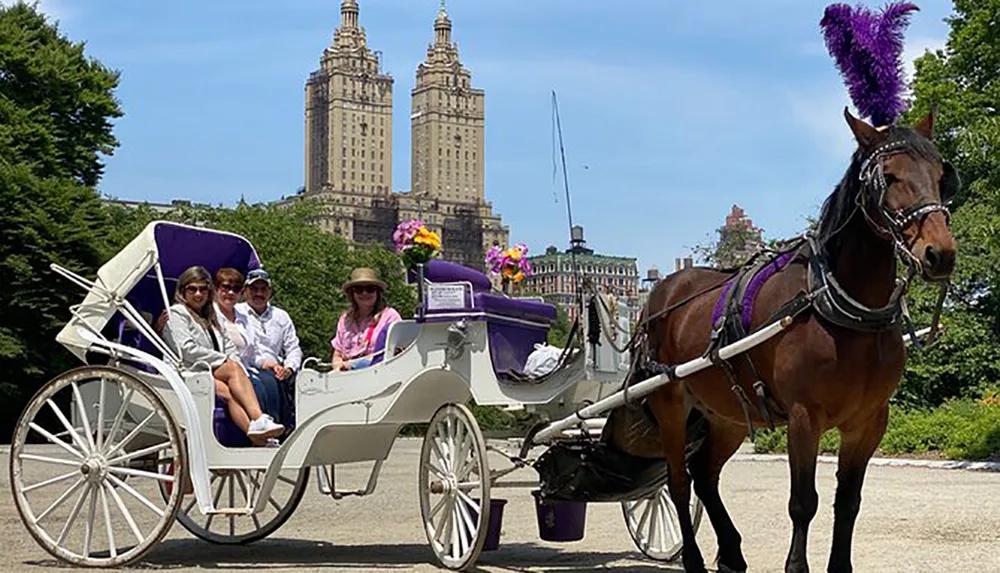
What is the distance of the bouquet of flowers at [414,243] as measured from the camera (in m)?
9.01

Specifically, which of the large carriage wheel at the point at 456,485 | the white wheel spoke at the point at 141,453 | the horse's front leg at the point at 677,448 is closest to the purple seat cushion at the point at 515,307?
the large carriage wheel at the point at 456,485

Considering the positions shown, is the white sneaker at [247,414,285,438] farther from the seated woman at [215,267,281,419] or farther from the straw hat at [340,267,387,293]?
the straw hat at [340,267,387,293]

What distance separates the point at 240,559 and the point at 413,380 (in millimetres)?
2050

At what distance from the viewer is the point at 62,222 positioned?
1297 inches

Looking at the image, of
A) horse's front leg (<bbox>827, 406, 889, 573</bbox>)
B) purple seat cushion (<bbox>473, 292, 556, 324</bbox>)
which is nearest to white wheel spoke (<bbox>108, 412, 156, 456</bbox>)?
purple seat cushion (<bbox>473, 292, 556, 324</bbox>)

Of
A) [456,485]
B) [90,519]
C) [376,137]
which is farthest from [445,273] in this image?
[376,137]

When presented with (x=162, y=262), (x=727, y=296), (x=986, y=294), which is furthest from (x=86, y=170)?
(x=727, y=296)

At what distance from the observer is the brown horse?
6.25 meters

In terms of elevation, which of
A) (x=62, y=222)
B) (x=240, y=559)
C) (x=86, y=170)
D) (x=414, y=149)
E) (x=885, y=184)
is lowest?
(x=240, y=559)

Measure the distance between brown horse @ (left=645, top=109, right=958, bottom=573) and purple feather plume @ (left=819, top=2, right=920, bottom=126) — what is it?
0.27 metres

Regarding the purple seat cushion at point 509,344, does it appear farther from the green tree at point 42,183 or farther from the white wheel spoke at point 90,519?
the green tree at point 42,183

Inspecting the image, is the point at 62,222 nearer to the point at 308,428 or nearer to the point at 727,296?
the point at 308,428

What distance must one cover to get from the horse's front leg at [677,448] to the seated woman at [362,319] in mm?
2495

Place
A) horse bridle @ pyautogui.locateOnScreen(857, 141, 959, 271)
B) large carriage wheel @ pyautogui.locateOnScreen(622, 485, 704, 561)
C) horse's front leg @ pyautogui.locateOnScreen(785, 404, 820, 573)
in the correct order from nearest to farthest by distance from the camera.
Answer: horse bridle @ pyautogui.locateOnScreen(857, 141, 959, 271)
horse's front leg @ pyautogui.locateOnScreen(785, 404, 820, 573)
large carriage wheel @ pyautogui.locateOnScreen(622, 485, 704, 561)
